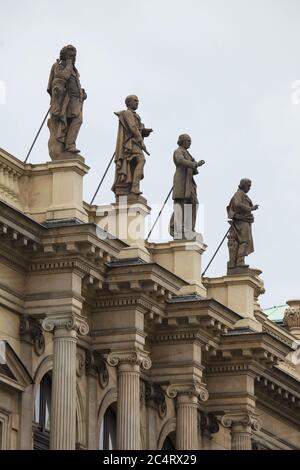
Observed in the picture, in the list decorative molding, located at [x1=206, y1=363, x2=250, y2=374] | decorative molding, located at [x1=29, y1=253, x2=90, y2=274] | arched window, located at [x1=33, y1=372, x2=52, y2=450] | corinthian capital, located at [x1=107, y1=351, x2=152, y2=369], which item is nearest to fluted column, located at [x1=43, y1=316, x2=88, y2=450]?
decorative molding, located at [x1=29, y1=253, x2=90, y2=274]

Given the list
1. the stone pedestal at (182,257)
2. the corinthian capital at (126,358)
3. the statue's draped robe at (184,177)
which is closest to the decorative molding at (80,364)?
the corinthian capital at (126,358)

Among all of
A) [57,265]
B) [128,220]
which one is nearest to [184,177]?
[128,220]

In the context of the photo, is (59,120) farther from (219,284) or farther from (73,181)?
(219,284)

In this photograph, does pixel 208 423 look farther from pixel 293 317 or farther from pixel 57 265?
pixel 293 317

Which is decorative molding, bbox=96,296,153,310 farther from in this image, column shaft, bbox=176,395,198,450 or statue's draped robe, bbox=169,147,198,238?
statue's draped robe, bbox=169,147,198,238

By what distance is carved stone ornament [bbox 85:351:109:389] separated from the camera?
2394 inches

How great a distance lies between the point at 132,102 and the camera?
61.9 meters

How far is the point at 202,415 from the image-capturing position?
67062mm

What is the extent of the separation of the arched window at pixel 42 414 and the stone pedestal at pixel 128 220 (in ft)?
14.1

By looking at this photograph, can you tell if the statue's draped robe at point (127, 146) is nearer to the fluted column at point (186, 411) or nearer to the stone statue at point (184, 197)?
the stone statue at point (184, 197)

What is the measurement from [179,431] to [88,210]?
6.41 meters

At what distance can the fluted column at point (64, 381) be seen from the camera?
2228 inches
